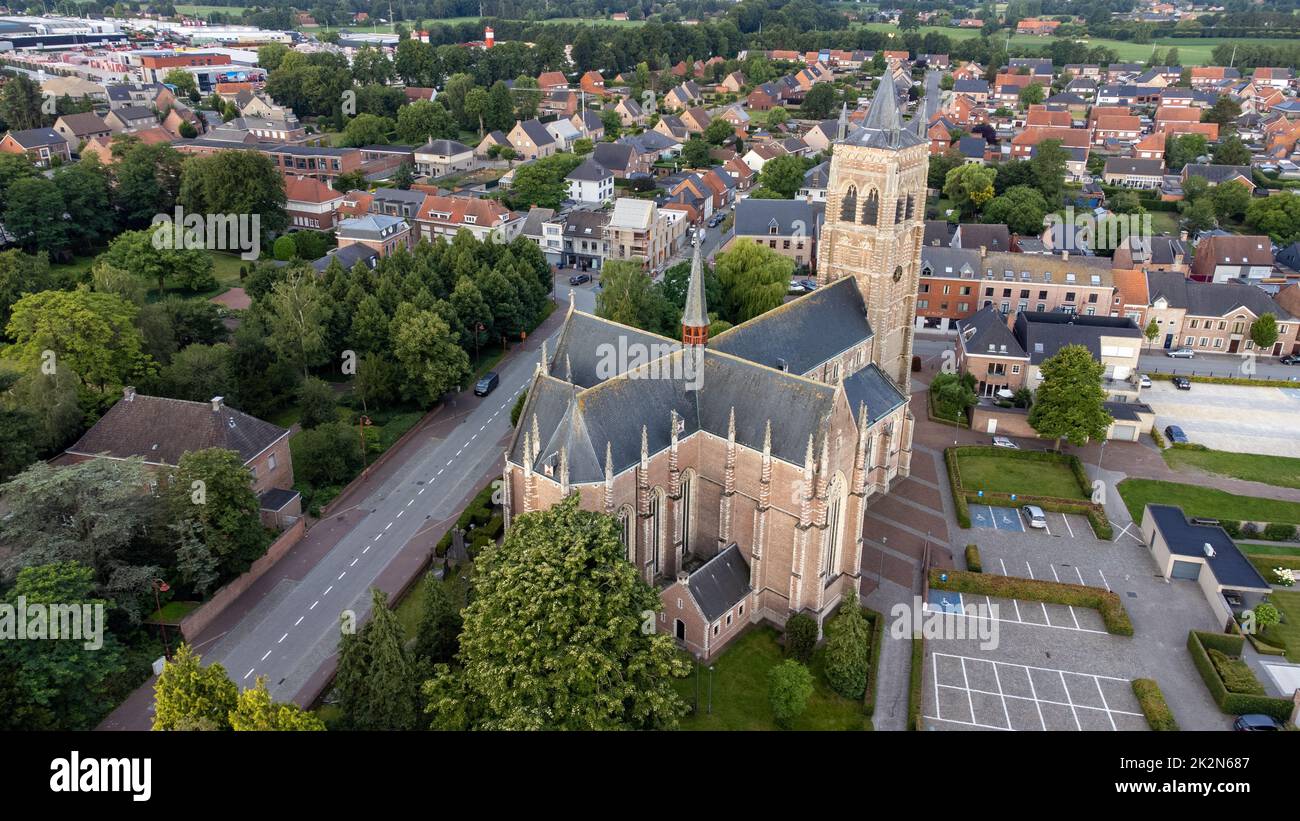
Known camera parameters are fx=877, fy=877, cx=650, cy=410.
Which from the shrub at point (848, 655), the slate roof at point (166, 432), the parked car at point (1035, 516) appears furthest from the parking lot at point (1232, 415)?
the slate roof at point (166, 432)

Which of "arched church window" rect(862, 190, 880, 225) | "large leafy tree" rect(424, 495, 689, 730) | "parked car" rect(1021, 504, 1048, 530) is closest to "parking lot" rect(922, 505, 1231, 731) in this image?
"parked car" rect(1021, 504, 1048, 530)

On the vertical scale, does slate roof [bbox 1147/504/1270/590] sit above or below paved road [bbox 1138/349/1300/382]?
below

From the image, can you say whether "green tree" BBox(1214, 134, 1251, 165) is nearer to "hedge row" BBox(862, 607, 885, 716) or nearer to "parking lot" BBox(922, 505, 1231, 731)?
"parking lot" BBox(922, 505, 1231, 731)

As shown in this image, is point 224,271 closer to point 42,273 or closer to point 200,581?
point 42,273

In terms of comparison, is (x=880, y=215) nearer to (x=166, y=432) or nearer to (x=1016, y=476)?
(x=1016, y=476)

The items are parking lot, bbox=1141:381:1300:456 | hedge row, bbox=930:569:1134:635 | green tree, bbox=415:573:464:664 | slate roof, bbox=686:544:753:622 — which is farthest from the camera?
parking lot, bbox=1141:381:1300:456

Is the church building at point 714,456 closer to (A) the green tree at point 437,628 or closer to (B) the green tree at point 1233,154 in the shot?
(A) the green tree at point 437,628

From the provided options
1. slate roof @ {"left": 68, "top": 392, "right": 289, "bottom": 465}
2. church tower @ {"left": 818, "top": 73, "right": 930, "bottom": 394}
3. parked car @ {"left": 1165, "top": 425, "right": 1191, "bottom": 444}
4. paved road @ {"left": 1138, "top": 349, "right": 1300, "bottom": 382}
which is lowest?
parked car @ {"left": 1165, "top": 425, "right": 1191, "bottom": 444}

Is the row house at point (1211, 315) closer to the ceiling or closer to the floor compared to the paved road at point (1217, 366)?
closer to the ceiling
